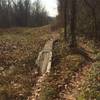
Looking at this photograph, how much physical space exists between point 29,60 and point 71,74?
5.10 meters

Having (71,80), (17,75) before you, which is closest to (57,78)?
(71,80)

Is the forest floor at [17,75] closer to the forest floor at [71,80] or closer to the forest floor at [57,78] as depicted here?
the forest floor at [57,78]

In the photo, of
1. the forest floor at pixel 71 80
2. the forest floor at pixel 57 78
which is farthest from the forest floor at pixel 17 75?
the forest floor at pixel 71 80

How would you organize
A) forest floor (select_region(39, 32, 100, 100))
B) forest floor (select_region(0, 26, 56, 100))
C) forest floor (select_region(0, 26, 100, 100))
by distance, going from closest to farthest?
forest floor (select_region(39, 32, 100, 100)) < forest floor (select_region(0, 26, 100, 100)) < forest floor (select_region(0, 26, 56, 100))

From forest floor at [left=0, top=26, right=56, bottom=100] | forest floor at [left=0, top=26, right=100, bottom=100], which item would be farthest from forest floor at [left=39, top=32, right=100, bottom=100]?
forest floor at [left=0, top=26, right=56, bottom=100]

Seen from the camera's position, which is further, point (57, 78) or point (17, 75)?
point (17, 75)

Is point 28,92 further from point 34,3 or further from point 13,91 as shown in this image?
point 34,3

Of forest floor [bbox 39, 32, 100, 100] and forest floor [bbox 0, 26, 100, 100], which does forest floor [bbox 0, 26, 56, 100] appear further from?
forest floor [bbox 39, 32, 100, 100]

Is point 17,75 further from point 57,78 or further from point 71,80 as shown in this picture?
point 71,80

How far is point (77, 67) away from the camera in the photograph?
1380cm

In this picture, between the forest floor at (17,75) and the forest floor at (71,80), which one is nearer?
the forest floor at (71,80)

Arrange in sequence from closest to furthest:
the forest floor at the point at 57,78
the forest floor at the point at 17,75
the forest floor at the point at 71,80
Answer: the forest floor at the point at 71,80 → the forest floor at the point at 57,78 → the forest floor at the point at 17,75

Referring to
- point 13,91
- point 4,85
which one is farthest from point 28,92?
point 4,85

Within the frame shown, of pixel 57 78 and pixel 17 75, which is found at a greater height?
pixel 57 78
